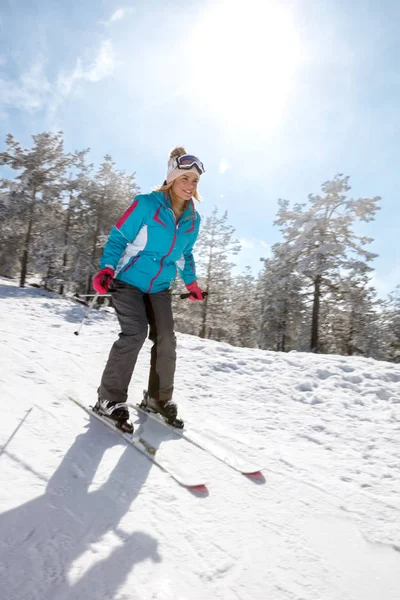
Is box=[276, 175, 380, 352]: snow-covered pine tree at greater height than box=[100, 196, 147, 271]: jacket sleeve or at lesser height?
greater

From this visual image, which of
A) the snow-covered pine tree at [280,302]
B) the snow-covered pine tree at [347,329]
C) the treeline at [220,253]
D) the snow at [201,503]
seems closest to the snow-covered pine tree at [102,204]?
the treeline at [220,253]

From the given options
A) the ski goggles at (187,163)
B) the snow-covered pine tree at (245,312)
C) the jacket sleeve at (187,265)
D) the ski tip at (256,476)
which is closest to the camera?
the ski tip at (256,476)

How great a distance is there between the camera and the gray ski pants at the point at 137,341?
10.4 ft

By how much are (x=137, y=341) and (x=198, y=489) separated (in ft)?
4.54

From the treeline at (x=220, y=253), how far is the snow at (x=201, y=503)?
17366 millimetres

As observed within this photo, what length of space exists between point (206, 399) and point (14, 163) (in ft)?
73.0

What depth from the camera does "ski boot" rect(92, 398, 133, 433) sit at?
117 inches

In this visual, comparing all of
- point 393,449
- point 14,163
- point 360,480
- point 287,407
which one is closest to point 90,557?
point 360,480

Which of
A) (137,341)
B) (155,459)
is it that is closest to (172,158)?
(137,341)

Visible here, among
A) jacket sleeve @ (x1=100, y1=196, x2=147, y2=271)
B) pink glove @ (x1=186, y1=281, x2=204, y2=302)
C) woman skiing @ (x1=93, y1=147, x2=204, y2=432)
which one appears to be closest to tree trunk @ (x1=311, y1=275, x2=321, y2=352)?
pink glove @ (x1=186, y1=281, x2=204, y2=302)

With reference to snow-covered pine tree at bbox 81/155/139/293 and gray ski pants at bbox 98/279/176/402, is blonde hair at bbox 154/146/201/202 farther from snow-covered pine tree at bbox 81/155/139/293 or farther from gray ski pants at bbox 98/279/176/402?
snow-covered pine tree at bbox 81/155/139/293

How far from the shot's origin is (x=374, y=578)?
160 cm

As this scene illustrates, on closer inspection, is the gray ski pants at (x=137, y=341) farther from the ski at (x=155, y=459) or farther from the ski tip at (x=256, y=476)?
the ski tip at (x=256, y=476)

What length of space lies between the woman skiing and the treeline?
17.6 metres
